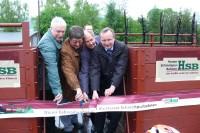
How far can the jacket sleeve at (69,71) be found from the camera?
18.1 ft

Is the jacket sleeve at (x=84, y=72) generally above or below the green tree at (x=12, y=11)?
below

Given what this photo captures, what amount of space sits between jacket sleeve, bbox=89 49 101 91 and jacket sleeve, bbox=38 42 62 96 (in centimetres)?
44

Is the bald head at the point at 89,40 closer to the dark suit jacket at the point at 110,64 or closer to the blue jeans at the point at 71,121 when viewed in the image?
the dark suit jacket at the point at 110,64

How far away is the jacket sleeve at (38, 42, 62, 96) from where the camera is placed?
215 inches

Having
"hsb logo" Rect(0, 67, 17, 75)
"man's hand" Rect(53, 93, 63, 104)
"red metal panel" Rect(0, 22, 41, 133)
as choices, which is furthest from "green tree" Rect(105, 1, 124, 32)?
"hsb logo" Rect(0, 67, 17, 75)

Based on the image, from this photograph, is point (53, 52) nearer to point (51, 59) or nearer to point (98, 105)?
point (51, 59)

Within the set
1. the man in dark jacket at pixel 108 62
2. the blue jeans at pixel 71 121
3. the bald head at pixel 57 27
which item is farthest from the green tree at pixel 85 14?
the bald head at pixel 57 27

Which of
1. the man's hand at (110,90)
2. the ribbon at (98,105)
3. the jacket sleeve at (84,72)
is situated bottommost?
the ribbon at (98,105)

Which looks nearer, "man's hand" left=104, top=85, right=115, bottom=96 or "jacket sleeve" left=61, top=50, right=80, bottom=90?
"jacket sleeve" left=61, top=50, right=80, bottom=90

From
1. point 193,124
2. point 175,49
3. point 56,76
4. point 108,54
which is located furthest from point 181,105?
point 56,76

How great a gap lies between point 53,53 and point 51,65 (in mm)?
157

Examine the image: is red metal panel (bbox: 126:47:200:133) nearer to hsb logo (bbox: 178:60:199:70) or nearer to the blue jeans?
hsb logo (bbox: 178:60:199:70)

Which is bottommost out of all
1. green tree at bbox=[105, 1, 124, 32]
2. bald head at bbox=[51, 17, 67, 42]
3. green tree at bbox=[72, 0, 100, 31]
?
bald head at bbox=[51, 17, 67, 42]

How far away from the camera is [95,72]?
225 inches
